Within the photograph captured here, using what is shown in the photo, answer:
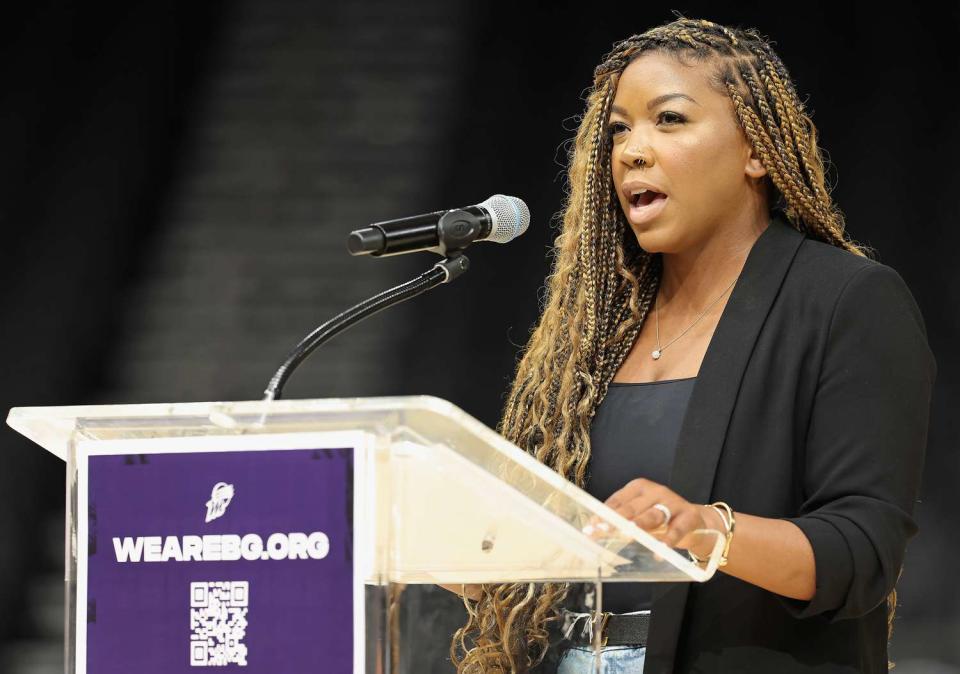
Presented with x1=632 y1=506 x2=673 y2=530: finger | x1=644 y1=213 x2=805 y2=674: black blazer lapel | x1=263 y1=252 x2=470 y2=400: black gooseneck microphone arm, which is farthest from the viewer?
x1=644 y1=213 x2=805 y2=674: black blazer lapel

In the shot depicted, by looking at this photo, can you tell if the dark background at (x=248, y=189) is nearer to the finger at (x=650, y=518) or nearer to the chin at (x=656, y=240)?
the chin at (x=656, y=240)

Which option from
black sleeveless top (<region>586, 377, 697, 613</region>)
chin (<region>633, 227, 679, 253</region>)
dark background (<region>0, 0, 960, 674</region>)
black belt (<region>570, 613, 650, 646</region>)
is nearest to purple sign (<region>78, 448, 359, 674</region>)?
black belt (<region>570, 613, 650, 646</region>)

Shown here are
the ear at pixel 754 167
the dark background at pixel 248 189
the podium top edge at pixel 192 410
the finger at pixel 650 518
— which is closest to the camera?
the podium top edge at pixel 192 410

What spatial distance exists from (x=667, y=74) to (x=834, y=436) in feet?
2.05

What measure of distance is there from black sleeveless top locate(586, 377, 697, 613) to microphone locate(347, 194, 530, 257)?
0.39 m

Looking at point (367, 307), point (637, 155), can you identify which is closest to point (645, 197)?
point (637, 155)

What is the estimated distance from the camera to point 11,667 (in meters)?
3.23

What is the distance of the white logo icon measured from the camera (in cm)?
116

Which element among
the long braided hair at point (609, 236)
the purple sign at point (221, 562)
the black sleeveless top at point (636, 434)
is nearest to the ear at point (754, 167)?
the long braided hair at point (609, 236)

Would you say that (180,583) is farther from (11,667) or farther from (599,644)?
(11,667)

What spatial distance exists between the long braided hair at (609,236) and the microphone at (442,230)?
44cm

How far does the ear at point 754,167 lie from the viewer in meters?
1.85

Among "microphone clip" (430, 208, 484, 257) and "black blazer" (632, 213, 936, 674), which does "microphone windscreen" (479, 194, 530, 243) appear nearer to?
"microphone clip" (430, 208, 484, 257)

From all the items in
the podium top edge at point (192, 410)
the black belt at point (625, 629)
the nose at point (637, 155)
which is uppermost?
the nose at point (637, 155)
